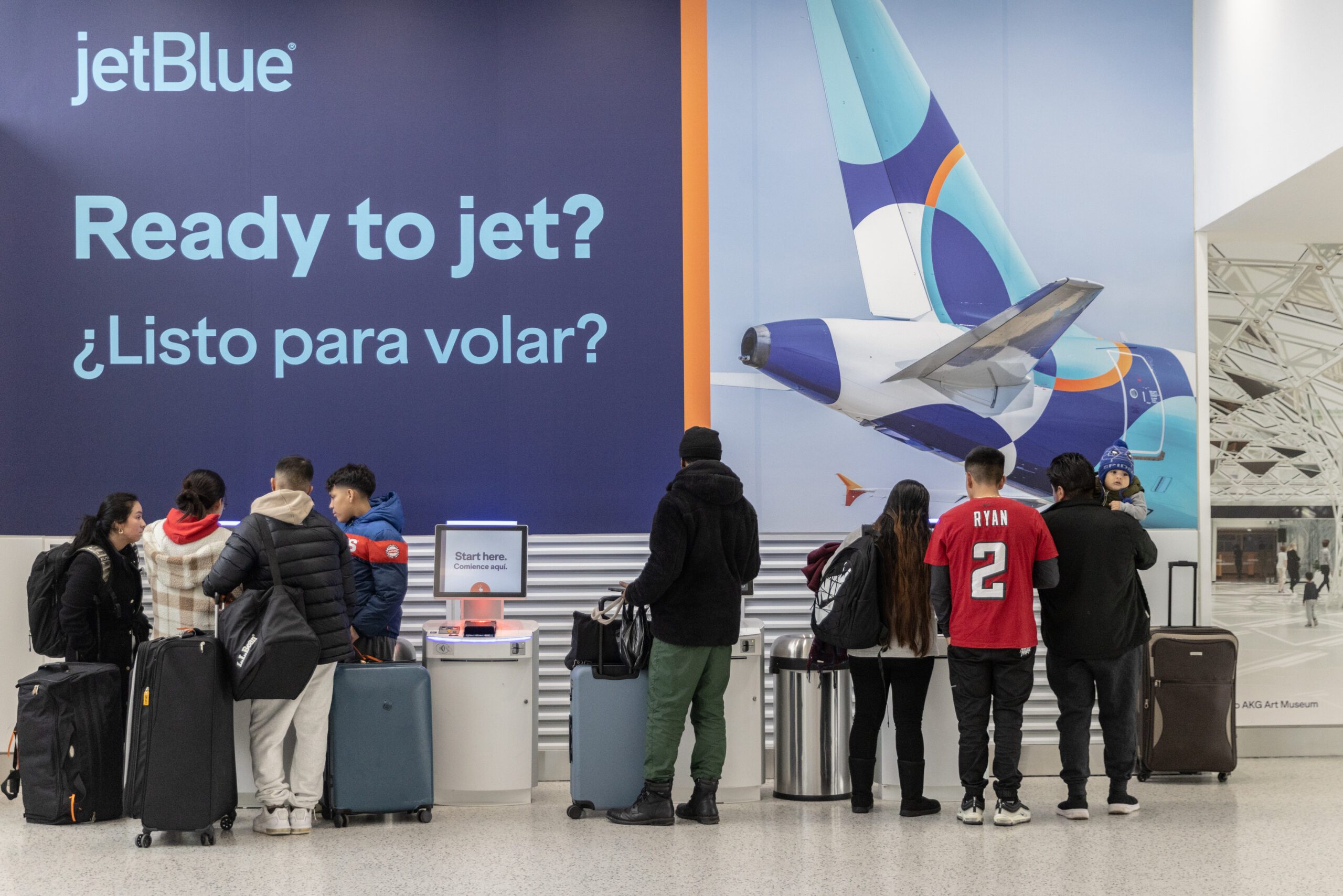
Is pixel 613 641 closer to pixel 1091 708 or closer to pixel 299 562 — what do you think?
pixel 299 562

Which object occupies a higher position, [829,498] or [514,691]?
[829,498]

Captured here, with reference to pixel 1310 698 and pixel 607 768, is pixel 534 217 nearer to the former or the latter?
pixel 607 768

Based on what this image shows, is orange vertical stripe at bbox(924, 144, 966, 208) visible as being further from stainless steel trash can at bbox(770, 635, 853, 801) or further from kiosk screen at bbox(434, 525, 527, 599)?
kiosk screen at bbox(434, 525, 527, 599)

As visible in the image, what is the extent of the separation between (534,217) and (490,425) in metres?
1.07

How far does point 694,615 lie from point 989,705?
1.22 meters

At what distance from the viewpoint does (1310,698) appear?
5.73 metres

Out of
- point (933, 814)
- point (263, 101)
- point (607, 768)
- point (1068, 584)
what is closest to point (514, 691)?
point (607, 768)

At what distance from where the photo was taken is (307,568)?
4.25 meters

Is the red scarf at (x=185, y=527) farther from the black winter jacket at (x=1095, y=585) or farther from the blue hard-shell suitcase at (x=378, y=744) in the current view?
the black winter jacket at (x=1095, y=585)

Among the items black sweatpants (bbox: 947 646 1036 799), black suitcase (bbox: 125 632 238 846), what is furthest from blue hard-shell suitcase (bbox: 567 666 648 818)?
black suitcase (bbox: 125 632 238 846)

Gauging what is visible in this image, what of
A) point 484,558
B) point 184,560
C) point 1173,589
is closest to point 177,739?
point 184,560

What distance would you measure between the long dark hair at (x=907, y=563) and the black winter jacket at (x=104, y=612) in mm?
3051

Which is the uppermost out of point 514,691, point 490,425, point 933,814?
point 490,425

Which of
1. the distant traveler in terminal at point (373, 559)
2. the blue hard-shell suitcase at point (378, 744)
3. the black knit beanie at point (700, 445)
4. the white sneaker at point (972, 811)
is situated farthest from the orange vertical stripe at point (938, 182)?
the blue hard-shell suitcase at point (378, 744)
